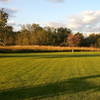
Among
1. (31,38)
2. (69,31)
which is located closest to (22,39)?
(31,38)

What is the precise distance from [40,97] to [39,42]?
89239 millimetres

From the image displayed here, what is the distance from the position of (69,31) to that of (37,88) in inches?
4171

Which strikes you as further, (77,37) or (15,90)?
(77,37)

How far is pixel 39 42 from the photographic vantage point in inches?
3844

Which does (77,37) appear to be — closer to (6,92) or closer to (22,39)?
(22,39)

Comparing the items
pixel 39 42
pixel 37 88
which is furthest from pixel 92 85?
pixel 39 42

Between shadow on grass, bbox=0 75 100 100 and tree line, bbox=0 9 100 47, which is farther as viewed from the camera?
tree line, bbox=0 9 100 47

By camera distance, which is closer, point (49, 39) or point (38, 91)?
point (38, 91)

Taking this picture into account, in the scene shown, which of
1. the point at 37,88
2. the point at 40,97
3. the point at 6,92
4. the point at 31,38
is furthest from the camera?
the point at 31,38

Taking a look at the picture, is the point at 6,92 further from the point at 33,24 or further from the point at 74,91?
the point at 33,24

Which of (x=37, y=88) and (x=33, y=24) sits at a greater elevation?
(x=33, y=24)

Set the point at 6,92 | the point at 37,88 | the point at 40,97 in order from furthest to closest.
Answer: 1. the point at 37,88
2. the point at 6,92
3. the point at 40,97

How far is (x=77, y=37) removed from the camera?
98.1 m

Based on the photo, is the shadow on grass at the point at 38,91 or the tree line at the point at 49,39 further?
the tree line at the point at 49,39
